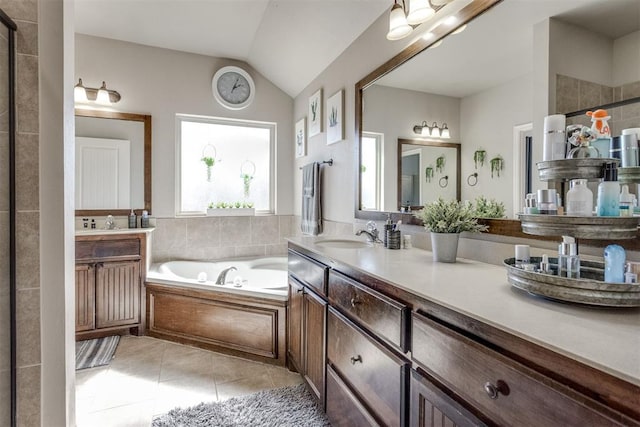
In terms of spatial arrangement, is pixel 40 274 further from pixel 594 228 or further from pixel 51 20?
pixel 594 228

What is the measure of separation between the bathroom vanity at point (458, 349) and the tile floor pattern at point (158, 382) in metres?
0.70

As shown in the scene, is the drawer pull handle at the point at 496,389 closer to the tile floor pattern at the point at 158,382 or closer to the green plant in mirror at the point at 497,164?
the green plant in mirror at the point at 497,164

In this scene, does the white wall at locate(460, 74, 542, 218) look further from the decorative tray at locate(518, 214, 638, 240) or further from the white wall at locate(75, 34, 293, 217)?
the white wall at locate(75, 34, 293, 217)

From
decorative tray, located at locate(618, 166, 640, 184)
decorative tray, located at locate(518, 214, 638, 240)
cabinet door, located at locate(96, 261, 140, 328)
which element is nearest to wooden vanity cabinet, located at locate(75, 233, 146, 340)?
cabinet door, located at locate(96, 261, 140, 328)

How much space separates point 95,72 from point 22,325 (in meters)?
2.76

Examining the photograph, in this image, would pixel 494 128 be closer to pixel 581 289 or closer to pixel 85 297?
pixel 581 289

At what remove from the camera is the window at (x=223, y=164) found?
3535 mm

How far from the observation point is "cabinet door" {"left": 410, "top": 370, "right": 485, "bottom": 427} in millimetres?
833

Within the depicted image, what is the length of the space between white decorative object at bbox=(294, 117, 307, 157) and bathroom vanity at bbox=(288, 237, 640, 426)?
2.01 meters

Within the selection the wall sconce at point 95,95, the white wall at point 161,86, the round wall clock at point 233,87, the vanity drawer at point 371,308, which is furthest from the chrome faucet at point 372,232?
the wall sconce at point 95,95

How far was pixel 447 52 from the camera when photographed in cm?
167

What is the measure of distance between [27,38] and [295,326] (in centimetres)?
188

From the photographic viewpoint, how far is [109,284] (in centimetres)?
282

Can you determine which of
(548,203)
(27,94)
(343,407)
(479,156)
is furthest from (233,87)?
(548,203)
